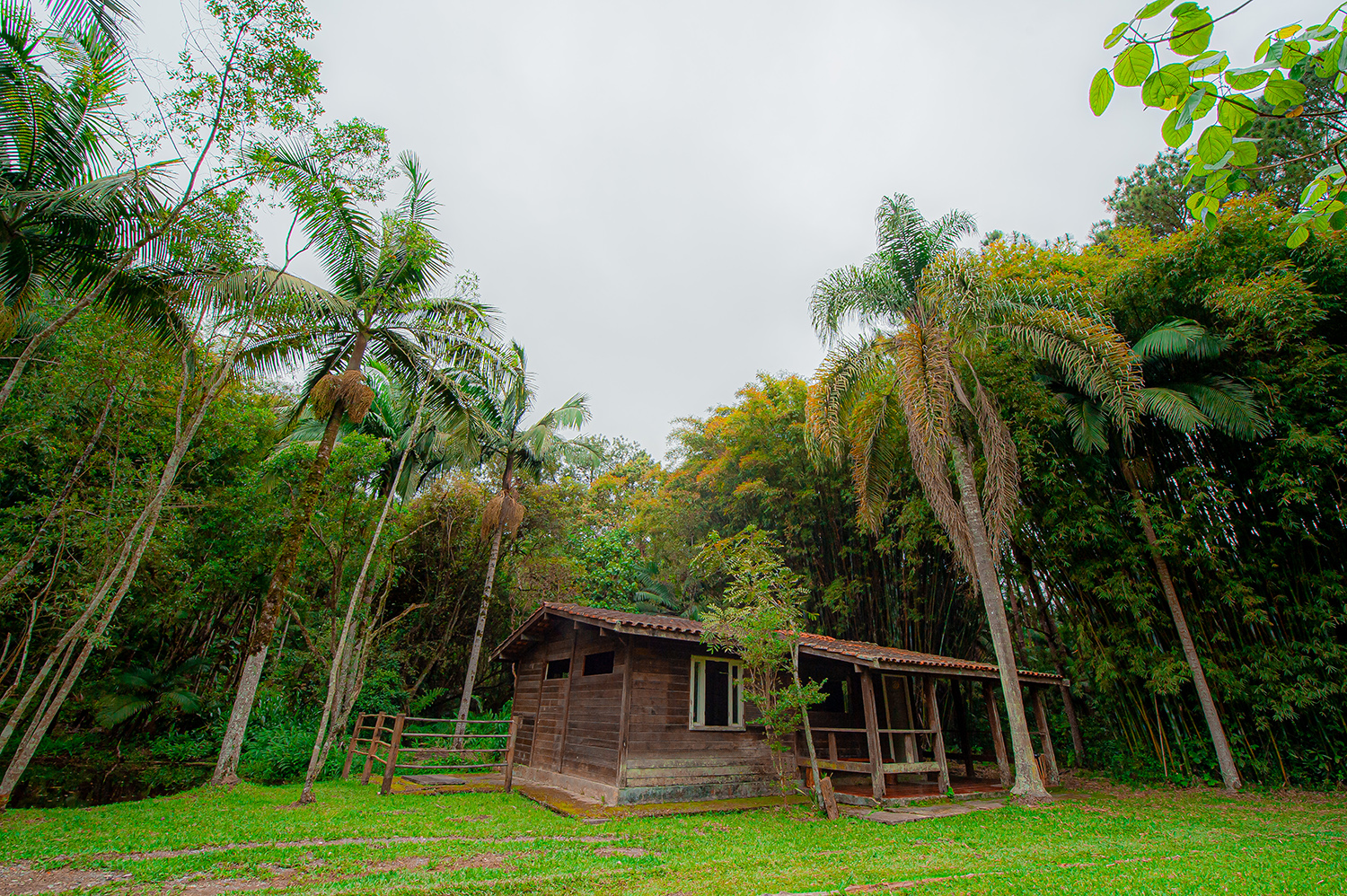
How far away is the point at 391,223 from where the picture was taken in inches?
421

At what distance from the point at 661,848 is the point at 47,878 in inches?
211

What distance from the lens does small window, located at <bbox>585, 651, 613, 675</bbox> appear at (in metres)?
11.3

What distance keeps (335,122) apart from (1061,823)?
13.7 m

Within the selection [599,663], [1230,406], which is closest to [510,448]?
[599,663]

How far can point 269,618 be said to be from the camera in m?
9.80

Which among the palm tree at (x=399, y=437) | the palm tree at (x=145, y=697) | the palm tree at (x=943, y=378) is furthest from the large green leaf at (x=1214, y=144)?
the palm tree at (x=145, y=697)

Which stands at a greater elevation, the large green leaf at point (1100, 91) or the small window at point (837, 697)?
the large green leaf at point (1100, 91)

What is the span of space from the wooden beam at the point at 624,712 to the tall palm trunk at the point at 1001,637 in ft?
20.0

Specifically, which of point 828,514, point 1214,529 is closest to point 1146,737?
point 1214,529

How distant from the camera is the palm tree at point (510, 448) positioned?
1552cm

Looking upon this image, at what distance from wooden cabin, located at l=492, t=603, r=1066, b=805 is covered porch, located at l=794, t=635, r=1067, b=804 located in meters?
0.03

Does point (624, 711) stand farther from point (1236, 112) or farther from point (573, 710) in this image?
point (1236, 112)

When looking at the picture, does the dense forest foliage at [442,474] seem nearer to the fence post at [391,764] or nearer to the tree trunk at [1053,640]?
the tree trunk at [1053,640]

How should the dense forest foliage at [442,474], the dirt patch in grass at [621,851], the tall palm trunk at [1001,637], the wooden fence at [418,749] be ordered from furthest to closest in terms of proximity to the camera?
1. the wooden fence at [418,749]
2. the tall palm trunk at [1001,637]
3. the dense forest foliage at [442,474]
4. the dirt patch in grass at [621,851]
